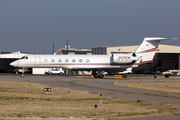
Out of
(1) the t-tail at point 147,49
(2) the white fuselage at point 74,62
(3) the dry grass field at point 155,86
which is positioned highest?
(1) the t-tail at point 147,49

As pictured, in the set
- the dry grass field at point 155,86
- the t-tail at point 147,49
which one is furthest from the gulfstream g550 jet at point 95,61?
the dry grass field at point 155,86

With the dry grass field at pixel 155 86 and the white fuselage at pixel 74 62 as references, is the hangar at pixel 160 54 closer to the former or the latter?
the white fuselage at pixel 74 62

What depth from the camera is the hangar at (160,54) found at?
76.9 m

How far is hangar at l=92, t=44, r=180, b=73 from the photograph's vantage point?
76.9 m

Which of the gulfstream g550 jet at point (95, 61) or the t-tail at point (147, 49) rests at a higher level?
the t-tail at point (147, 49)

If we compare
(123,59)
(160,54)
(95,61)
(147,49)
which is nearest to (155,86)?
(123,59)

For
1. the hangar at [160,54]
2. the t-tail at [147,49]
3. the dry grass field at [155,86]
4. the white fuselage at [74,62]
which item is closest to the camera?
the dry grass field at [155,86]

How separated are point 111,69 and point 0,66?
4902cm

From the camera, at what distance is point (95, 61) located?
147 feet

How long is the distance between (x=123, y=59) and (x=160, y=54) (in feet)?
119

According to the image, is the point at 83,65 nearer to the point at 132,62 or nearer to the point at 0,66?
the point at 132,62

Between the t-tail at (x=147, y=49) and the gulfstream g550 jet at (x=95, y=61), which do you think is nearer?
the gulfstream g550 jet at (x=95, y=61)

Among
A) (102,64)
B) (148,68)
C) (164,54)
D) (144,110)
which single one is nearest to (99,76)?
(102,64)

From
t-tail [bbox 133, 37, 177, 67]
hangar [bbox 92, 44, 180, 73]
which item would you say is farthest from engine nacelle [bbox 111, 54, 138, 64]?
hangar [bbox 92, 44, 180, 73]
